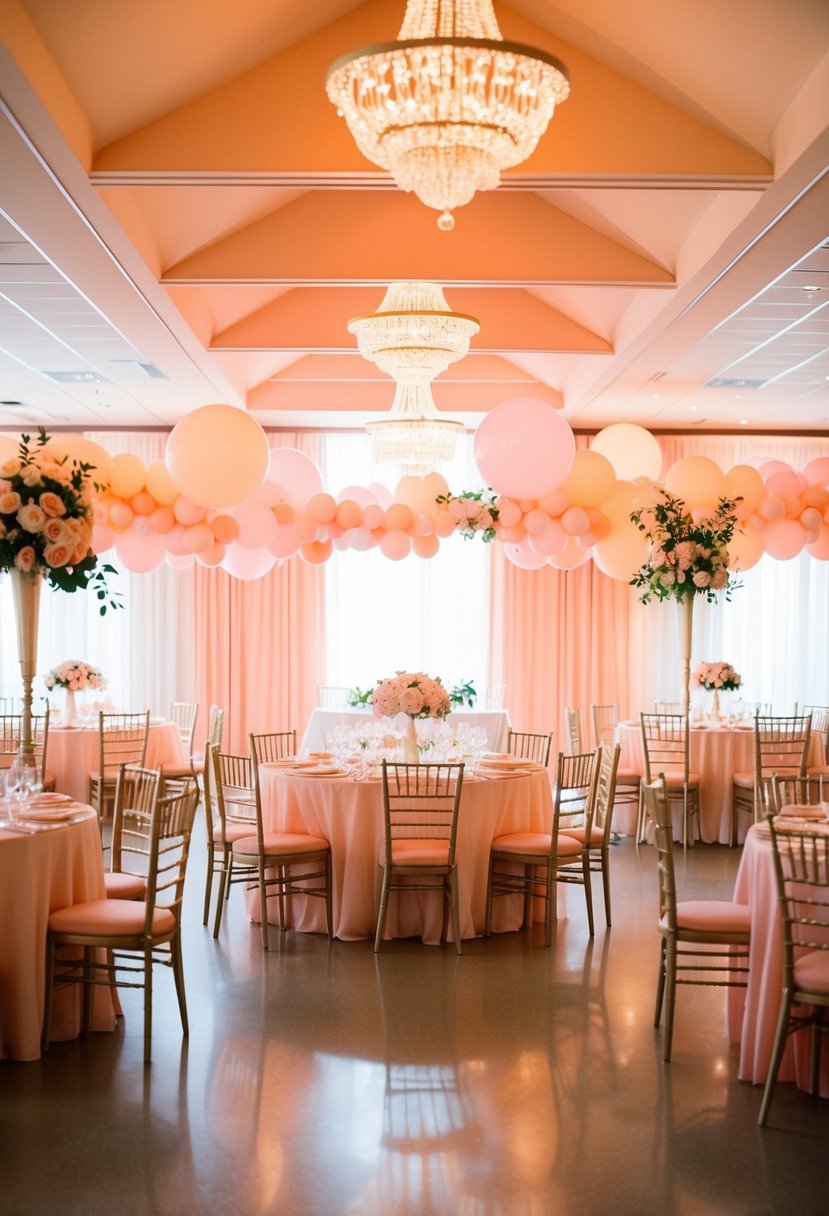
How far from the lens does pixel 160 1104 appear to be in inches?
174

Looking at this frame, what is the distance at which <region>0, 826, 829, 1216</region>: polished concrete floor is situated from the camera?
12.4 feet

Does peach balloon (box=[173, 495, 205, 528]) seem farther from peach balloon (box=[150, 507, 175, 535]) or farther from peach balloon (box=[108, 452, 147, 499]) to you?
peach balloon (box=[108, 452, 147, 499])

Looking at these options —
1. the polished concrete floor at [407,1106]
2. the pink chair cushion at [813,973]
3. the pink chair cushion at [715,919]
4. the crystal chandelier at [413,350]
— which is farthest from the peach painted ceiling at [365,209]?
the polished concrete floor at [407,1106]

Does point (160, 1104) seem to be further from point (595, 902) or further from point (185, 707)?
point (185, 707)

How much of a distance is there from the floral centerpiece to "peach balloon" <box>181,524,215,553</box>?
222 cm

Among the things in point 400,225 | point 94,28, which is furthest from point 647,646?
point 94,28

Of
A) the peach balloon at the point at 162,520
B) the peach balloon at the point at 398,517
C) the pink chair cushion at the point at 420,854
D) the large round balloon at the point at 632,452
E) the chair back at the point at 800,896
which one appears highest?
the large round balloon at the point at 632,452

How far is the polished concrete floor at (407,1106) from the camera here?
3.79m

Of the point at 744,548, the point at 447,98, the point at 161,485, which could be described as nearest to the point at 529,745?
the point at 744,548

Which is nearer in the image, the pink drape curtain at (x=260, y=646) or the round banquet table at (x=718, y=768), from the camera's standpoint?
the round banquet table at (x=718, y=768)

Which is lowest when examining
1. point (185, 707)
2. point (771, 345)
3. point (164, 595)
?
point (185, 707)

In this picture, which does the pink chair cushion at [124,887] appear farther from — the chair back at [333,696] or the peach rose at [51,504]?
the chair back at [333,696]

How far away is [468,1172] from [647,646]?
9.95 m

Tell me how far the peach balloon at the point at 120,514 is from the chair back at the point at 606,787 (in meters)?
3.76
